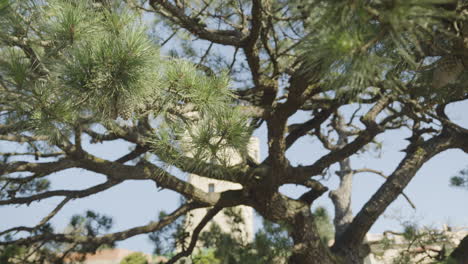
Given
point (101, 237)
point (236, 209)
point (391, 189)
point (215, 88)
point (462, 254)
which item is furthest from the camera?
point (236, 209)

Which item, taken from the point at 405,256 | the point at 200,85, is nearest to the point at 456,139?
the point at 405,256

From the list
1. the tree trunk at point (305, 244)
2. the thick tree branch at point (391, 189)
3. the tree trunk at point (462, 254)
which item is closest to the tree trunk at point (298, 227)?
the tree trunk at point (305, 244)

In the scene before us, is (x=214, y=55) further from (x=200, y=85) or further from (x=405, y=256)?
(x=405, y=256)

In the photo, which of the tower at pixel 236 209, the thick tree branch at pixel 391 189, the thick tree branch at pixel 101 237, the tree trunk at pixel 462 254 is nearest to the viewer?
the tower at pixel 236 209

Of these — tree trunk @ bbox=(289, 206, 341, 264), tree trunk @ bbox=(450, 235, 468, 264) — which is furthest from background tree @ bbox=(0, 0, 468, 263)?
tree trunk @ bbox=(450, 235, 468, 264)

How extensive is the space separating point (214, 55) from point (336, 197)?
1.67 metres

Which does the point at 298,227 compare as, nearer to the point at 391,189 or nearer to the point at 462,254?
the point at 391,189

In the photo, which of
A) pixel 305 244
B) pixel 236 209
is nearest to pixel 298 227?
pixel 305 244

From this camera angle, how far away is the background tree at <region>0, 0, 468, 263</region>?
2.47 ft

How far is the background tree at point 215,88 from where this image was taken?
75 centimetres

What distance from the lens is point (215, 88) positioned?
1.26 meters

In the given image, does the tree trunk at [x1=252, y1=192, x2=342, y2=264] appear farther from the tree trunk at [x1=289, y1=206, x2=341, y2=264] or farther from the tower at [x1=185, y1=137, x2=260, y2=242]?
the tower at [x1=185, y1=137, x2=260, y2=242]

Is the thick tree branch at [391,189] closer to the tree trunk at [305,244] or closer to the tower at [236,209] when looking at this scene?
the tree trunk at [305,244]

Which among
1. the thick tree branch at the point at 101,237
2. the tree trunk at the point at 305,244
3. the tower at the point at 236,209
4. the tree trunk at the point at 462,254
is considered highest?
the tower at the point at 236,209
